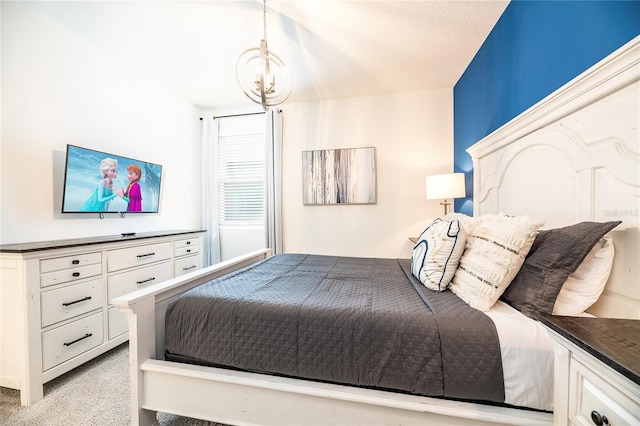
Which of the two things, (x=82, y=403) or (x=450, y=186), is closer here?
(x=82, y=403)

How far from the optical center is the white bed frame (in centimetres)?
94

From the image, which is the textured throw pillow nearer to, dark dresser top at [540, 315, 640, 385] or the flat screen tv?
dark dresser top at [540, 315, 640, 385]

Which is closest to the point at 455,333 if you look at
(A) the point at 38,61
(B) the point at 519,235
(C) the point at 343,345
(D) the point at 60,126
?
(C) the point at 343,345

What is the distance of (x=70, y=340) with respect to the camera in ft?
5.46

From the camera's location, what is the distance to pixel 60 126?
2.04 metres

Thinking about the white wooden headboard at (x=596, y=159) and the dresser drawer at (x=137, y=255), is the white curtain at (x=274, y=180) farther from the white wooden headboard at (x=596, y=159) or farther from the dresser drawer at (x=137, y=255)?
the white wooden headboard at (x=596, y=159)

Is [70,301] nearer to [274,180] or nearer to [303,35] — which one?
[274,180]

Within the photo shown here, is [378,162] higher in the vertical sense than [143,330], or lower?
higher

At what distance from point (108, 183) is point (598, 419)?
329 cm

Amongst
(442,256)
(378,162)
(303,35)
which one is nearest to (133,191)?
(303,35)

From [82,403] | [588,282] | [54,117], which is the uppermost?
[54,117]

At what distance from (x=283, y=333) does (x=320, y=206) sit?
2.48 m

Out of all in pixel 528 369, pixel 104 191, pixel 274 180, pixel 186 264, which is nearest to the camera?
pixel 528 369

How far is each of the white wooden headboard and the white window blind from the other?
3.08 meters
